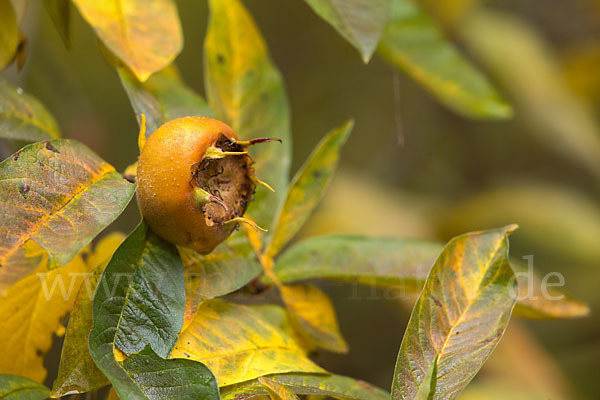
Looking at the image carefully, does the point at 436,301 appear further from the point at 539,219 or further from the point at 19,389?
the point at 539,219

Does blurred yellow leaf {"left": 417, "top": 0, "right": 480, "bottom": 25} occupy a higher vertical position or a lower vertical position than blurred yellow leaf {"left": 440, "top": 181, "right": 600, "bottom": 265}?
higher

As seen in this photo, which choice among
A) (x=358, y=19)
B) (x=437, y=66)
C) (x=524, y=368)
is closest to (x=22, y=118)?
(x=358, y=19)

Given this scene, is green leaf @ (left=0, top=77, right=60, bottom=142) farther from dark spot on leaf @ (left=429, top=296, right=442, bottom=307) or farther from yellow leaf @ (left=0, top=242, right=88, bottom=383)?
dark spot on leaf @ (left=429, top=296, right=442, bottom=307)

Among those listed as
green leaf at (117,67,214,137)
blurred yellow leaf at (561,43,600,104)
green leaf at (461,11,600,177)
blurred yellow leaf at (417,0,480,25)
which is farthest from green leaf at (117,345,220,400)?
blurred yellow leaf at (561,43,600,104)

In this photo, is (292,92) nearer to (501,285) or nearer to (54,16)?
(54,16)

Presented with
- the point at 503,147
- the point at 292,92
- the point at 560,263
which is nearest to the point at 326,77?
the point at 292,92

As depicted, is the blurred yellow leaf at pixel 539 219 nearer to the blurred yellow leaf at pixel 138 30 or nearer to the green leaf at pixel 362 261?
the green leaf at pixel 362 261
